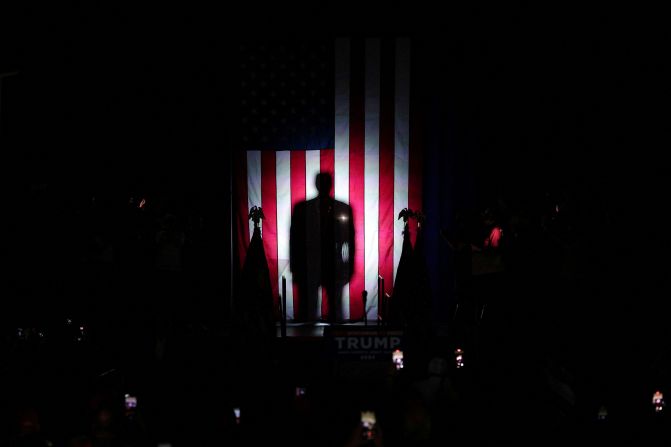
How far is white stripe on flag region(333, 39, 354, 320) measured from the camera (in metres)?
10.2

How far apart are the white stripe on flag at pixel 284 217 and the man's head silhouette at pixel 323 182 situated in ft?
1.39

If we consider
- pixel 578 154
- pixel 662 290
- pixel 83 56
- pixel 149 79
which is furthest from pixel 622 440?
pixel 83 56

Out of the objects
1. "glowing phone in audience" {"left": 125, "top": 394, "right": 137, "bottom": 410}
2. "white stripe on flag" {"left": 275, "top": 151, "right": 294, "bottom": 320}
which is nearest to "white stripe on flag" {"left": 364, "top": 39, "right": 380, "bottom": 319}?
"white stripe on flag" {"left": 275, "top": 151, "right": 294, "bottom": 320}

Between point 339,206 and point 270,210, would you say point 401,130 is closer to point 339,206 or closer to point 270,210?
point 339,206

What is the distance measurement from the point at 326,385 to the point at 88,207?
416 centimetres

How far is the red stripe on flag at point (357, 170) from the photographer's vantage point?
33.6 feet

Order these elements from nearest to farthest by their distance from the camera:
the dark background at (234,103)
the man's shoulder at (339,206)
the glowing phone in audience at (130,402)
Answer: the glowing phone in audience at (130,402)
the dark background at (234,103)
the man's shoulder at (339,206)

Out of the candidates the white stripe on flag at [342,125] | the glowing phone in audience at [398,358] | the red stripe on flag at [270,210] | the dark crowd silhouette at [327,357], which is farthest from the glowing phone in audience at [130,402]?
the white stripe on flag at [342,125]

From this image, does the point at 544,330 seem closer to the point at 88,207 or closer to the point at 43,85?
the point at 88,207

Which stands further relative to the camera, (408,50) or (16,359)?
(408,50)

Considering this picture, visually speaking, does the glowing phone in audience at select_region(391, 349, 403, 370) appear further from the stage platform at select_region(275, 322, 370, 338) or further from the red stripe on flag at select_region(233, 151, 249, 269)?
the red stripe on flag at select_region(233, 151, 249, 269)

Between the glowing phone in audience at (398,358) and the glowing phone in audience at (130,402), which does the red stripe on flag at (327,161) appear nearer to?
the glowing phone in audience at (398,358)

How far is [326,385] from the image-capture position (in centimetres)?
728

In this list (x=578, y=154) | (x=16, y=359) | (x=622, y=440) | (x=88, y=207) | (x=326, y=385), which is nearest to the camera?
(x=622, y=440)
